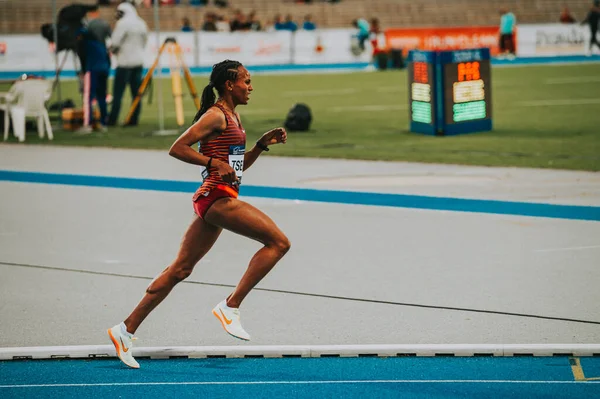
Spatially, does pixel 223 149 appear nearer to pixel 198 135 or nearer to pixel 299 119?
pixel 198 135

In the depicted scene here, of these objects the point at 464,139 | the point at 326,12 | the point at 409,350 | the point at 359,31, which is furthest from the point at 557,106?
the point at 326,12

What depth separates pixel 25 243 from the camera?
9.34 meters

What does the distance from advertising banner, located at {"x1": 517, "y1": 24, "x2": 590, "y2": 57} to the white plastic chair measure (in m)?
28.0

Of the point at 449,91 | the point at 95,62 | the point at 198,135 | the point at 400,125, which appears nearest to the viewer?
the point at 198,135

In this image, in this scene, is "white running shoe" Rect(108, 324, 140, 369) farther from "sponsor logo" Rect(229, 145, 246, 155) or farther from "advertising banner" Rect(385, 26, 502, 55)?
"advertising banner" Rect(385, 26, 502, 55)

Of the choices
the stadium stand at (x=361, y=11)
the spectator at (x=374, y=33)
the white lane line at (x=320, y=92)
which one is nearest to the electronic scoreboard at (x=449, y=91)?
the white lane line at (x=320, y=92)

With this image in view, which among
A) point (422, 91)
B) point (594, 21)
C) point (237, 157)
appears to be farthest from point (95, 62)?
point (594, 21)

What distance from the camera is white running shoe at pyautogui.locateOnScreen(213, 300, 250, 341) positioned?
5.83 meters

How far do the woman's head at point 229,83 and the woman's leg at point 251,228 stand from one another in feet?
1.80

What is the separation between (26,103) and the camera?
61.3ft

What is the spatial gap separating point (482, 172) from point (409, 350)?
24.3 ft

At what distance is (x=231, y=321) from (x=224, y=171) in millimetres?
877

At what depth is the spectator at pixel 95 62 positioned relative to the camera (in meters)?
18.9

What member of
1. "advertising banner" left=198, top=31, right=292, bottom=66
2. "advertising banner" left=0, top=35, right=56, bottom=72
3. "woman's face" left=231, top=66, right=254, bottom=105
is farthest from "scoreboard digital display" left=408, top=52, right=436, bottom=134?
"advertising banner" left=198, top=31, right=292, bottom=66
